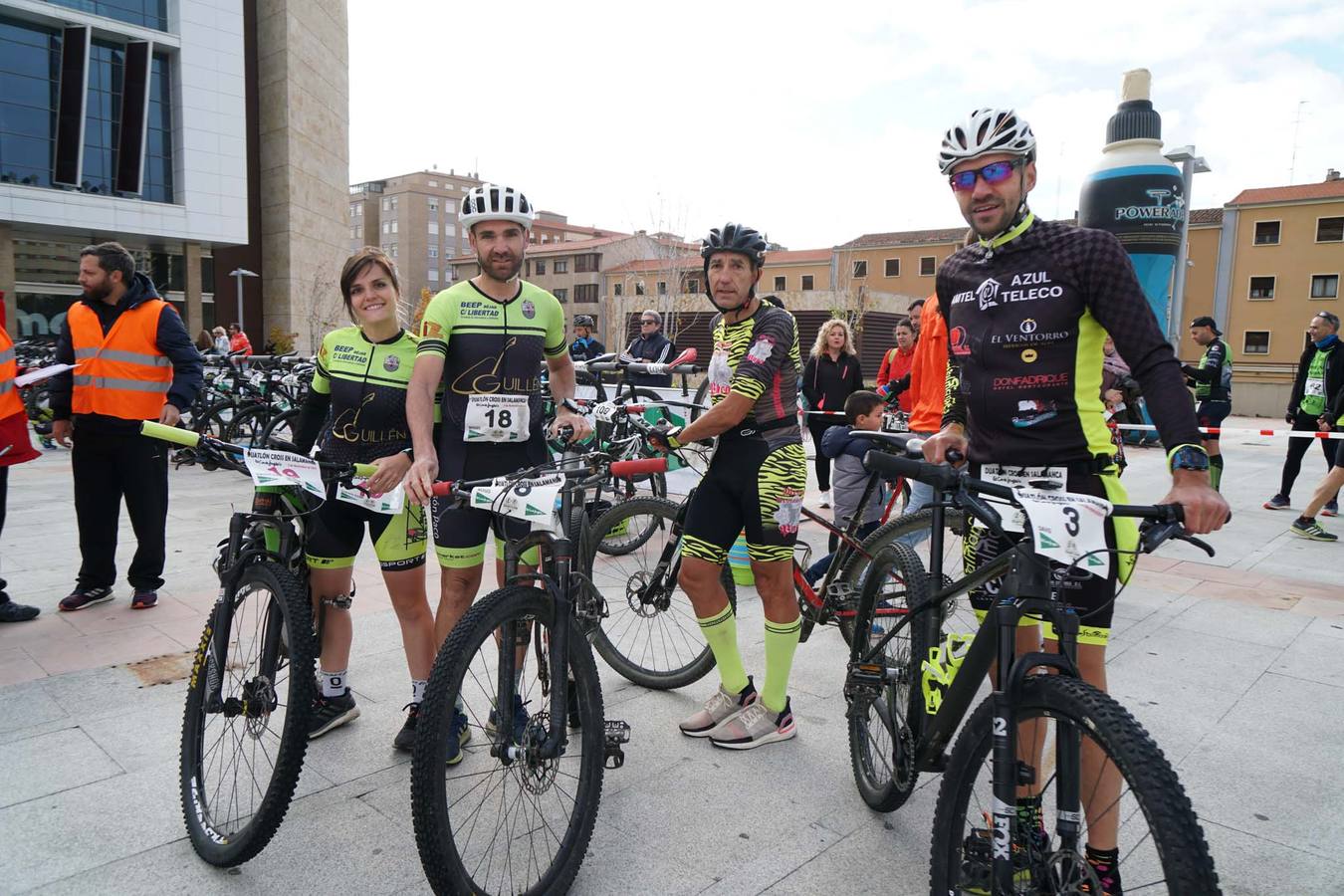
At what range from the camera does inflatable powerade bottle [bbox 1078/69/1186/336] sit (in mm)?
13352

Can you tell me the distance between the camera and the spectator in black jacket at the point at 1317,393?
28.1 ft

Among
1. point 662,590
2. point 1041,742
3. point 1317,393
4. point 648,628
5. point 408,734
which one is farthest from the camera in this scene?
point 1317,393

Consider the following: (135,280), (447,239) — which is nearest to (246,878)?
(135,280)

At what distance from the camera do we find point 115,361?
4.88 metres

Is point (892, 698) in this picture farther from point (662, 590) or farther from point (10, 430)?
point (10, 430)

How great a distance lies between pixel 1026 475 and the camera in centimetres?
235

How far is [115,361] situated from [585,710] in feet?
13.3

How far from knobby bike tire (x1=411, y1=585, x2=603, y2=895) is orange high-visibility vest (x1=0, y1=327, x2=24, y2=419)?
3796 mm

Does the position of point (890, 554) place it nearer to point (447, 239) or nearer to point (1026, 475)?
point (1026, 475)

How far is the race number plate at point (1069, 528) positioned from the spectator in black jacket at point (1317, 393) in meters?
8.31

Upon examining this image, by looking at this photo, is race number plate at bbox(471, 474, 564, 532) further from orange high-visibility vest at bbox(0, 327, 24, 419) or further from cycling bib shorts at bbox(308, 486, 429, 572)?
orange high-visibility vest at bbox(0, 327, 24, 419)

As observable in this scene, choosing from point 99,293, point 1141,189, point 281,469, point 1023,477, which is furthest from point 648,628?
point 1141,189

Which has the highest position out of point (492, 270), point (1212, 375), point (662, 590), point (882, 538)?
point (492, 270)

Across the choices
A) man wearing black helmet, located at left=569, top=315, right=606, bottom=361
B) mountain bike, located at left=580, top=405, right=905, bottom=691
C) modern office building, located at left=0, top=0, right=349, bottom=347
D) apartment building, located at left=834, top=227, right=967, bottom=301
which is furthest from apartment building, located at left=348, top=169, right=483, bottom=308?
mountain bike, located at left=580, top=405, right=905, bottom=691
